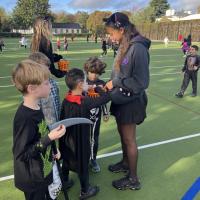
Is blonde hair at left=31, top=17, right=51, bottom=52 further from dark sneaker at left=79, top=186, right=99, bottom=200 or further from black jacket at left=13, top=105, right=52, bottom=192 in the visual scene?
black jacket at left=13, top=105, right=52, bottom=192

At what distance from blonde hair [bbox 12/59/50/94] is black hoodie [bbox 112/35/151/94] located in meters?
1.26

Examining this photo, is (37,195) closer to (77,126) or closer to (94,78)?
(77,126)

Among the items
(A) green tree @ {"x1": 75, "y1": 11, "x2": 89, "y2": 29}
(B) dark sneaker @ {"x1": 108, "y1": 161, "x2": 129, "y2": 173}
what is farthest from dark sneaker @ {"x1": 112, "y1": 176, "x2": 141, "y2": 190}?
(A) green tree @ {"x1": 75, "y1": 11, "x2": 89, "y2": 29}

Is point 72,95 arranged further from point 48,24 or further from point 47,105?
point 48,24

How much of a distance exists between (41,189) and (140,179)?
2.03 meters

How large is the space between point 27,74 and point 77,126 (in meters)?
1.16

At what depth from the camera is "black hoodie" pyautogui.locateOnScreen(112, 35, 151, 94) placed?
352 centimetres

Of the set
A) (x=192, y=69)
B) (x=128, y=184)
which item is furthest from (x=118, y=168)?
(x=192, y=69)

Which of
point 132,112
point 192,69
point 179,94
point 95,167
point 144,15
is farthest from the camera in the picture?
point 144,15

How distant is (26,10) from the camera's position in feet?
328

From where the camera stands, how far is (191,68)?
9.59 m

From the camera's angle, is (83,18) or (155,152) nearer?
(155,152)

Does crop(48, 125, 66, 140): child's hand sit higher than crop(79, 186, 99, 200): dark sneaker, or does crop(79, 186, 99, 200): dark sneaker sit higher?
crop(48, 125, 66, 140): child's hand

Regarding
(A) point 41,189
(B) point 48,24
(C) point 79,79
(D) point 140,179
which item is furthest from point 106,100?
(B) point 48,24
